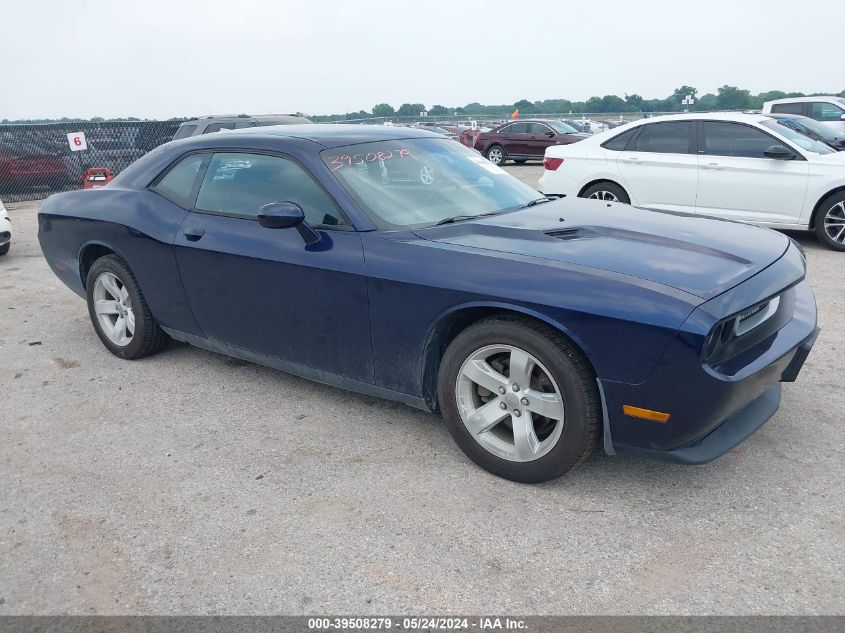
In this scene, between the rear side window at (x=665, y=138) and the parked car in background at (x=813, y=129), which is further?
the parked car in background at (x=813, y=129)

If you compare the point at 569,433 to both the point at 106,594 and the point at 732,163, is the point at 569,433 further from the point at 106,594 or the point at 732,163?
the point at 732,163

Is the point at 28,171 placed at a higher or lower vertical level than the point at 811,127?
lower

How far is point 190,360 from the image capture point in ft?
15.4

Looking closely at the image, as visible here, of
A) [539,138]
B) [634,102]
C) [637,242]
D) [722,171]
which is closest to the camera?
[637,242]

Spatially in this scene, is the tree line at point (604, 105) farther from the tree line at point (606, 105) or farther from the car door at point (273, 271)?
the car door at point (273, 271)

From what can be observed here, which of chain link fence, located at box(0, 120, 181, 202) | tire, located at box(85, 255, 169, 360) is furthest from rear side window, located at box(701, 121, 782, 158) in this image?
chain link fence, located at box(0, 120, 181, 202)

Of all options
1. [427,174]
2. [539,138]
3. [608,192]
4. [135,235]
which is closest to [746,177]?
Answer: [608,192]

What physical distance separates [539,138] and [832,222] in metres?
13.2

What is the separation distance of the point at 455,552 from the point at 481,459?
573mm

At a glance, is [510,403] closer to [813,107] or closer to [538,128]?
[813,107]

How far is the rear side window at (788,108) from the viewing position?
1531 centimetres

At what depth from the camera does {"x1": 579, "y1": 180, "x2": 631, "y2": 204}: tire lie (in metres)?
8.17

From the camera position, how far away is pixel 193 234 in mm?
3926

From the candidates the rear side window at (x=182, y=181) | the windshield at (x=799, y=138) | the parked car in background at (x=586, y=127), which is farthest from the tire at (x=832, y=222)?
the parked car in background at (x=586, y=127)
